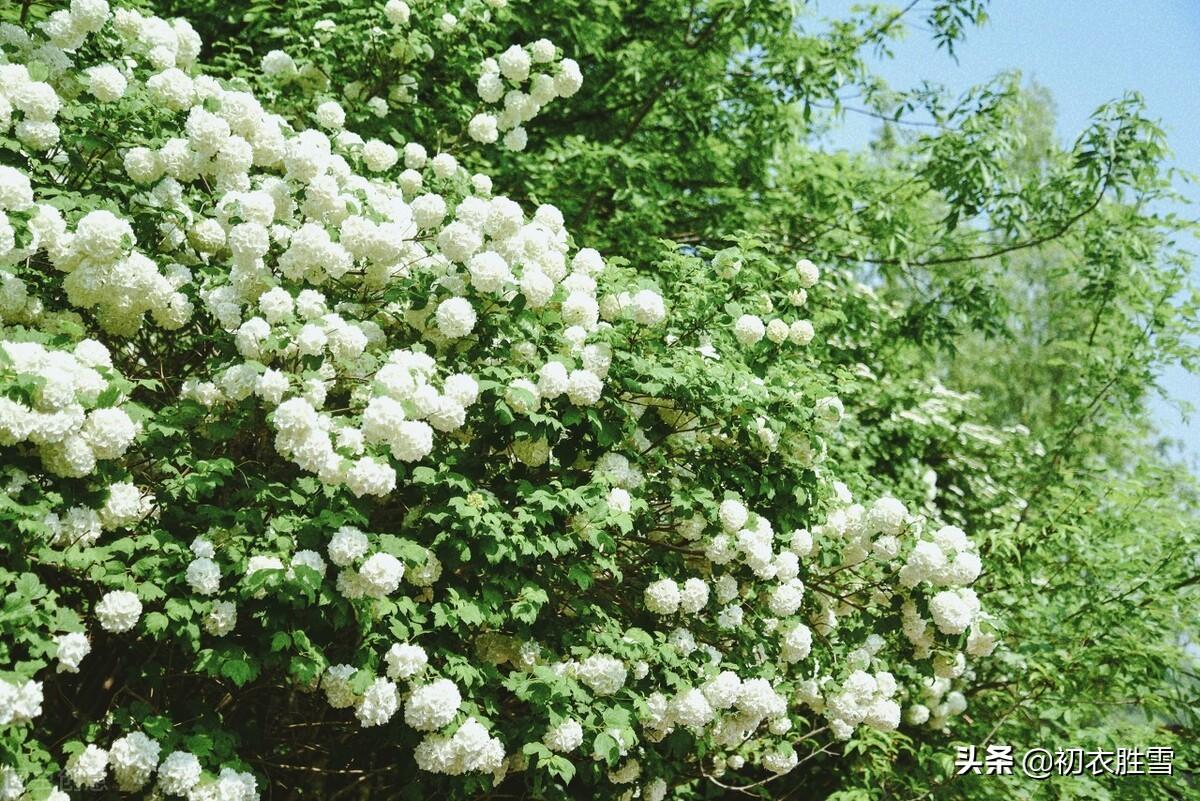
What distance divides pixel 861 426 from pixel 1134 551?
2461mm

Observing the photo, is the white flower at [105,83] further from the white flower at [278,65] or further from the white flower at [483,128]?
the white flower at [483,128]

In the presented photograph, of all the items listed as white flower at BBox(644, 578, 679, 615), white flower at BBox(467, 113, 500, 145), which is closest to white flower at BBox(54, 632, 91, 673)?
white flower at BBox(644, 578, 679, 615)

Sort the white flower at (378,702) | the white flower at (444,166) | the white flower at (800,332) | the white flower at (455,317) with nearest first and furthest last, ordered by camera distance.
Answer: the white flower at (378,702), the white flower at (455,317), the white flower at (800,332), the white flower at (444,166)

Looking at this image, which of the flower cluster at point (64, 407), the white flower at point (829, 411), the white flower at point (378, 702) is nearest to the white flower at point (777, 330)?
the white flower at point (829, 411)

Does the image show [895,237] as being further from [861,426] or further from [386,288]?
[386,288]

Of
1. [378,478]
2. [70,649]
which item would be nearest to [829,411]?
[378,478]

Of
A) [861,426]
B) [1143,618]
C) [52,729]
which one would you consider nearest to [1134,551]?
[1143,618]

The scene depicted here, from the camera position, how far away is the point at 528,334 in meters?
3.95

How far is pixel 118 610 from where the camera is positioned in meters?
3.01

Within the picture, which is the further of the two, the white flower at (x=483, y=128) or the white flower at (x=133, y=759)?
the white flower at (x=483, y=128)

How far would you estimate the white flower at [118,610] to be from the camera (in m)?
3.01

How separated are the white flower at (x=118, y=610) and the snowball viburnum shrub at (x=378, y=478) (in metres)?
0.01

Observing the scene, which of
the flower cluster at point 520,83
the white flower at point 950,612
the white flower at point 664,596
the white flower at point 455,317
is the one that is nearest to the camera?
the white flower at point 455,317

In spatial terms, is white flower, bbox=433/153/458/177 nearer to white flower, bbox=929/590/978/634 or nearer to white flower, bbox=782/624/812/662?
white flower, bbox=782/624/812/662
